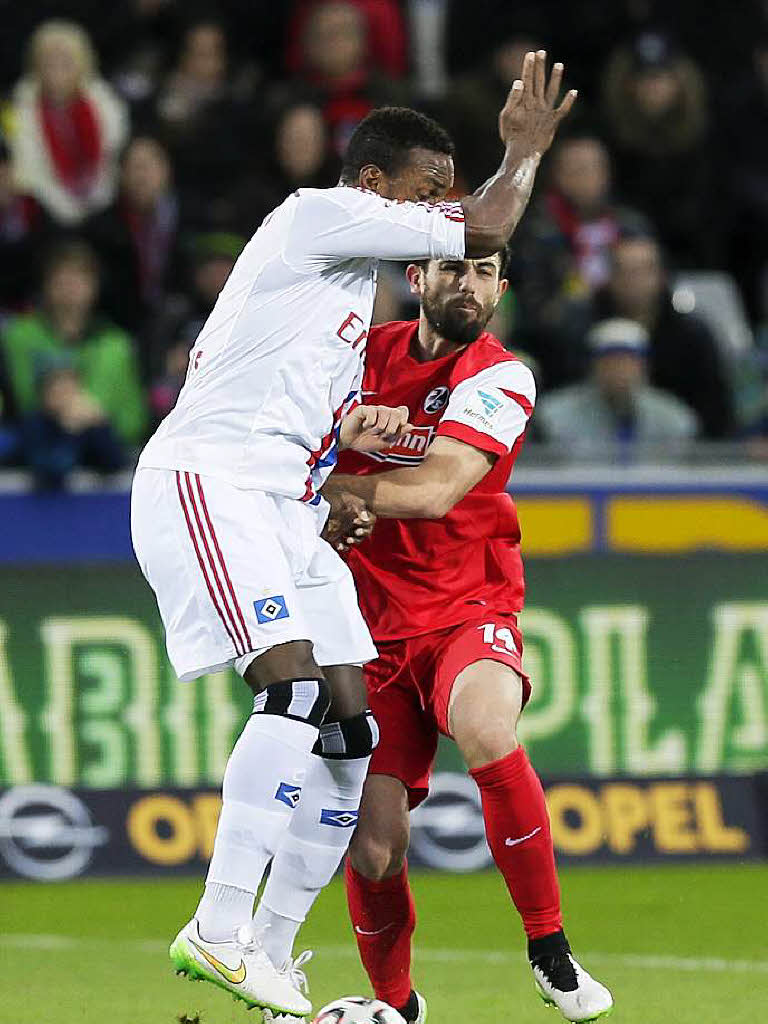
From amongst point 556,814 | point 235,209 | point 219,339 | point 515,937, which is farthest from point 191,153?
point 219,339

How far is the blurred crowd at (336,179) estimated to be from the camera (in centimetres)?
→ 1016

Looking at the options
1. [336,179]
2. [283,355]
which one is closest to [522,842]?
[283,355]

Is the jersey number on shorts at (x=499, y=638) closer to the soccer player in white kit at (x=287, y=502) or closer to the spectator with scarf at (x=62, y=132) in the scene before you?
the soccer player in white kit at (x=287, y=502)

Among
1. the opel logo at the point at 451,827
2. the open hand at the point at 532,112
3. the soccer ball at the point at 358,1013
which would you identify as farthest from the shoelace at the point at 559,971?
the opel logo at the point at 451,827

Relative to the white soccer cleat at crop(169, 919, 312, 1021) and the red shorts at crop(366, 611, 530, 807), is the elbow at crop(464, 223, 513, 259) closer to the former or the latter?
the red shorts at crop(366, 611, 530, 807)

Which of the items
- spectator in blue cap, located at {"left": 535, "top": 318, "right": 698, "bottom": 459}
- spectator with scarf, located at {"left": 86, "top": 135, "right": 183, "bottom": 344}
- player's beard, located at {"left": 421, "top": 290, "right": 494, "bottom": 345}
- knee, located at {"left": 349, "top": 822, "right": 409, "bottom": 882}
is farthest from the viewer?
spectator with scarf, located at {"left": 86, "top": 135, "right": 183, "bottom": 344}

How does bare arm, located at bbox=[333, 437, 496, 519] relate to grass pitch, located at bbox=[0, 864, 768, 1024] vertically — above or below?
above

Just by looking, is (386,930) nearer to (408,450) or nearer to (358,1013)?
(358,1013)

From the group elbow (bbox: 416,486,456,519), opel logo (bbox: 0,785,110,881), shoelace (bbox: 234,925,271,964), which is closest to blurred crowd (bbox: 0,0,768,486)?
opel logo (bbox: 0,785,110,881)

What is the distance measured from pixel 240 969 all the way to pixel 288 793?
1.48 ft

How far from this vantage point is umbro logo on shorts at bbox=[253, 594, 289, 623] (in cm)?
527

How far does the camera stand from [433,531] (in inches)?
241

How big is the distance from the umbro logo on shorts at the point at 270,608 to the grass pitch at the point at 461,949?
148 cm

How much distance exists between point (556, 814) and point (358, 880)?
308cm
